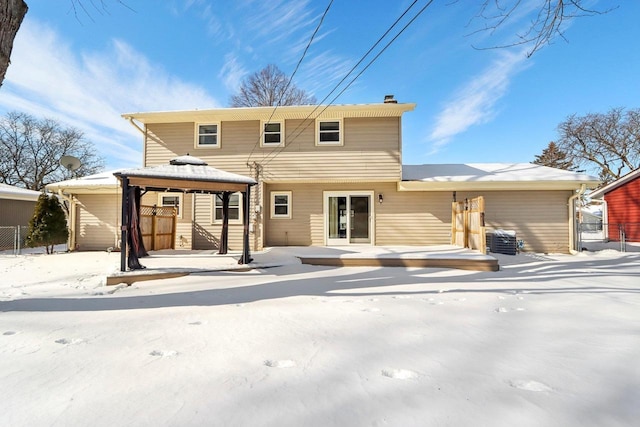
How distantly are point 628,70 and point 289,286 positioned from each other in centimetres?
1164

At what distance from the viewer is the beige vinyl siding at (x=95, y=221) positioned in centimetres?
1091

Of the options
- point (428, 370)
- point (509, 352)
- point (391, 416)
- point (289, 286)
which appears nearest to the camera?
point (391, 416)

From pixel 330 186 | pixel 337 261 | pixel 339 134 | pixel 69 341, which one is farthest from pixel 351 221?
pixel 69 341

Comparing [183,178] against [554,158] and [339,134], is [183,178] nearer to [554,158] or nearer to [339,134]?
[339,134]

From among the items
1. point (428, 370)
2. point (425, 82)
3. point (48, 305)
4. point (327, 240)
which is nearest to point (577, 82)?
point (425, 82)

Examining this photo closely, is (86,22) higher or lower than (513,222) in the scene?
higher

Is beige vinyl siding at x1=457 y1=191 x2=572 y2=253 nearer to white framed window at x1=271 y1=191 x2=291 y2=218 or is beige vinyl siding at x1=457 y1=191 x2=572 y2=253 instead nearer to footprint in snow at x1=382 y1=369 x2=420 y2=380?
white framed window at x1=271 y1=191 x2=291 y2=218

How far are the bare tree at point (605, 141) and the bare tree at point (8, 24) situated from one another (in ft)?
118

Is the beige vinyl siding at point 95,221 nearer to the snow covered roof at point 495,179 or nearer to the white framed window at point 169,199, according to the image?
the white framed window at point 169,199

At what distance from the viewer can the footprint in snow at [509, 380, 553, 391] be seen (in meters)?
1.85

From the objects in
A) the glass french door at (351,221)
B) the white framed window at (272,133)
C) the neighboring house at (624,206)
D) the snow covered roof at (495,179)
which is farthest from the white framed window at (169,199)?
the neighboring house at (624,206)

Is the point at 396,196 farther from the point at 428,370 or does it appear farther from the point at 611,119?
the point at 611,119

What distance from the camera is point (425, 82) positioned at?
12.0 meters

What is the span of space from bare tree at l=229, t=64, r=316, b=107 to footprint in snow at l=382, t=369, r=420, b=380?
2155 cm
